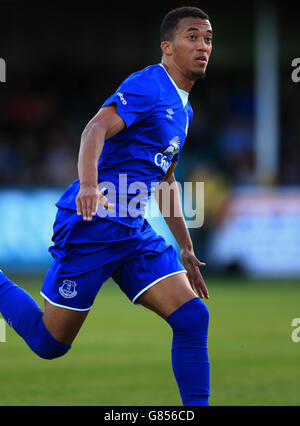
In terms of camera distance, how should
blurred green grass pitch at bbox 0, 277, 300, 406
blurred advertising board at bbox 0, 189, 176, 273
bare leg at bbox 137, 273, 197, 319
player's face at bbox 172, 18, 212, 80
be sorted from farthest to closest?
blurred advertising board at bbox 0, 189, 176, 273, blurred green grass pitch at bbox 0, 277, 300, 406, player's face at bbox 172, 18, 212, 80, bare leg at bbox 137, 273, 197, 319

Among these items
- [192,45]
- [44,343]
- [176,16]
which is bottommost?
[44,343]

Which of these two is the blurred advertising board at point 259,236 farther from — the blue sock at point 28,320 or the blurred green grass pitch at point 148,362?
the blue sock at point 28,320

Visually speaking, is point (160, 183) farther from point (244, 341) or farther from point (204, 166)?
point (204, 166)

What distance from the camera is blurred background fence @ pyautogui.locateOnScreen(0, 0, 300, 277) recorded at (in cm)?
1466

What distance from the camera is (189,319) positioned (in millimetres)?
4582

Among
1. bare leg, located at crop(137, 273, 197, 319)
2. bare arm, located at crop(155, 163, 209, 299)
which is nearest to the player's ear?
bare arm, located at crop(155, 163, 209, 299)

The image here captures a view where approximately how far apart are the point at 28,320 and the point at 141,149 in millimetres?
1219

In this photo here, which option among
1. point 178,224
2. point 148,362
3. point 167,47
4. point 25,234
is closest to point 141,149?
point 167,47

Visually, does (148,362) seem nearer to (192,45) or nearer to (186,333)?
(186,333)

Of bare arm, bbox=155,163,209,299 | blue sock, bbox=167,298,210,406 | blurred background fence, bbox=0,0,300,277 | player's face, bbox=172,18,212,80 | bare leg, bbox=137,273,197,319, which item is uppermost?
blurred background fence, bbox=0,0,300,277

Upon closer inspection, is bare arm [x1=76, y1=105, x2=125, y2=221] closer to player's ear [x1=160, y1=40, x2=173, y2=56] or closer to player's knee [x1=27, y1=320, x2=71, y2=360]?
player's ear [x1=160, y1=40, x2=173, y2=56]

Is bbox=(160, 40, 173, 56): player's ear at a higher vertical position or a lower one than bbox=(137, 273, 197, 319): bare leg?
higher

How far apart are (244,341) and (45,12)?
1571 centimetres

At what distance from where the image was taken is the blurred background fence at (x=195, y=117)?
14.7m
